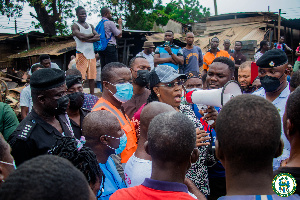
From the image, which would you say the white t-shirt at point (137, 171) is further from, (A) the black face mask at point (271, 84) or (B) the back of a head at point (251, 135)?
(A) the black face mask at point (271, 84)

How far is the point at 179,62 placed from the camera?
23.2 ft

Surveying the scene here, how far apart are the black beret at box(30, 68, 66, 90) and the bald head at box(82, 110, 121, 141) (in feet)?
1.74

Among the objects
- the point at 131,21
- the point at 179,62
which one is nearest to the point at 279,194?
the point at 179,62

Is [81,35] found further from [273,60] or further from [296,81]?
[296,81]

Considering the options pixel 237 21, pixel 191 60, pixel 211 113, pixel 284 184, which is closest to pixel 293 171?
pixel 284 184

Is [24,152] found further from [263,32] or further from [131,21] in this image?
[131,21]

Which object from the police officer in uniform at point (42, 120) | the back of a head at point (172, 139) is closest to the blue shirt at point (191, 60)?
the police officer in uniform at point (42, 120)

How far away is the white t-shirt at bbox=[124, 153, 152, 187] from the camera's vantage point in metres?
2.47

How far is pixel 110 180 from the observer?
272 centimetres

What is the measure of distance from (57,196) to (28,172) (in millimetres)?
152

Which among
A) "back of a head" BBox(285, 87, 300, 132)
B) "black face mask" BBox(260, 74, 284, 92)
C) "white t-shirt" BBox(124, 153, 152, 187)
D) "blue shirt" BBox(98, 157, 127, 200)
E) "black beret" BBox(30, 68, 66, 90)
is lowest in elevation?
"blue shirt" BBox(98, 157, 127, 200)

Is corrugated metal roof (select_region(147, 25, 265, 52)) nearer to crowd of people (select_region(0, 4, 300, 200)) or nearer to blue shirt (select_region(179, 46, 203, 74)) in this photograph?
blue shirt (select_region(179, 46, 203, 74))

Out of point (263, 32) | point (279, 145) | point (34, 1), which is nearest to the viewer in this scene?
point (279, 145)

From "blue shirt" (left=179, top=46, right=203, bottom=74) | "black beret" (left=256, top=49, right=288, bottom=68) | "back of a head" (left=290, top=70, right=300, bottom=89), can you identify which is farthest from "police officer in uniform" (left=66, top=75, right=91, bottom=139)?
"blue shirt" (left=179, top=46, right=203, bottom=74)
